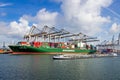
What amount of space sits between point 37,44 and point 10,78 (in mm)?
111157

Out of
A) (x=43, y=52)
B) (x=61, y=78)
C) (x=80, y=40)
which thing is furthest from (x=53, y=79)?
(x=80, y=40)

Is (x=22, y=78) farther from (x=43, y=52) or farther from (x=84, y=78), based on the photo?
(x=43, y=52)

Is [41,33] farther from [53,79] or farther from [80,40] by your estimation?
[53,79]

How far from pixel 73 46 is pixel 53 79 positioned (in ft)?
428

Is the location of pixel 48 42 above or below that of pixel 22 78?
above

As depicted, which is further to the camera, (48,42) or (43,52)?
(48,42)

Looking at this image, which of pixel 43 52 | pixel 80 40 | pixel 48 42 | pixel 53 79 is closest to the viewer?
pixel 53 79

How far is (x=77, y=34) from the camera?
534 feet

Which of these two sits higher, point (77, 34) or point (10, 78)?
point (77, 34)

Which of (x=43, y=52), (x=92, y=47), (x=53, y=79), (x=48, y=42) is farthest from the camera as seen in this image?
(x=92, y=47)

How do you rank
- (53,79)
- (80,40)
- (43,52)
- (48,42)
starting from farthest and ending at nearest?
(80,40) → (48,42) → (43,52) → (53,79)

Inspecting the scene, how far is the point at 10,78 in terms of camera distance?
37250 millimetres

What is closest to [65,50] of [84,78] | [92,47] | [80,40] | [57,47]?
[57,47]

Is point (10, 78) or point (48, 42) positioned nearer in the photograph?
point (10, 78)
